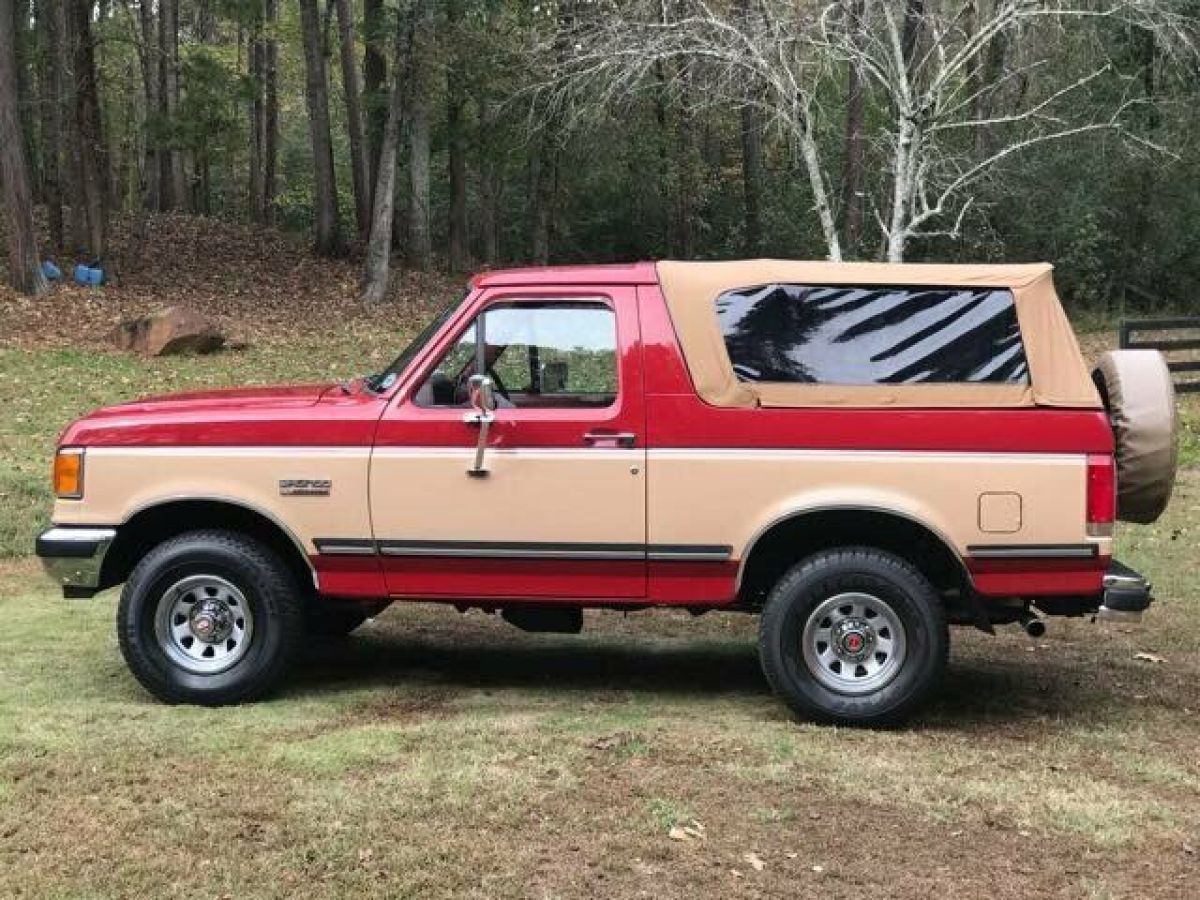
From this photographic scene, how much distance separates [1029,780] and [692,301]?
2.40 metres

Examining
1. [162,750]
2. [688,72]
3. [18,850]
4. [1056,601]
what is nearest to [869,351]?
[1056,601]

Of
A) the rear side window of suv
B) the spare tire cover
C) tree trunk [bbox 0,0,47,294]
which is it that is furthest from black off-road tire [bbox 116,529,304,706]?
tree trunk [bbox 0,0,47,294]

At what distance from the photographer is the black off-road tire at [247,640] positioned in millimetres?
5648

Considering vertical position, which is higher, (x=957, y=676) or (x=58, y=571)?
(x=58, y=571)

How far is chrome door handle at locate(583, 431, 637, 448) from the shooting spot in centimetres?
546

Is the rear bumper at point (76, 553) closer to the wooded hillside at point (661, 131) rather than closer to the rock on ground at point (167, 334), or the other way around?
the wooded hillside at point (661, 131)

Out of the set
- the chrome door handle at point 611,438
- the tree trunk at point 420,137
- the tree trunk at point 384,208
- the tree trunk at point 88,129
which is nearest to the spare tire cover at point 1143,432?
the chrome door handle at point 611,438

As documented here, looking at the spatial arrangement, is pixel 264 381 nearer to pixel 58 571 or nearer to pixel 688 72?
pixel 688 72

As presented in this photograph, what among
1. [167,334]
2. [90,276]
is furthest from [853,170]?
[90,276]

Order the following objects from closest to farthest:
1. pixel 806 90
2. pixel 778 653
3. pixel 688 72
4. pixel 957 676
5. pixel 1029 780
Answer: pixel 1029 780
pixel 778 653
pixel 957 676
pixel 806 90
pixel 688 72

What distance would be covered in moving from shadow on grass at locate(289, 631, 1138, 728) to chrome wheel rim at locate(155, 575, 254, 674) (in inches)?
18.8

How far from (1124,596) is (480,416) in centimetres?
284

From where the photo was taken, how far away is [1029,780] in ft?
15.6

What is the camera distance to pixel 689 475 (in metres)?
5.43
